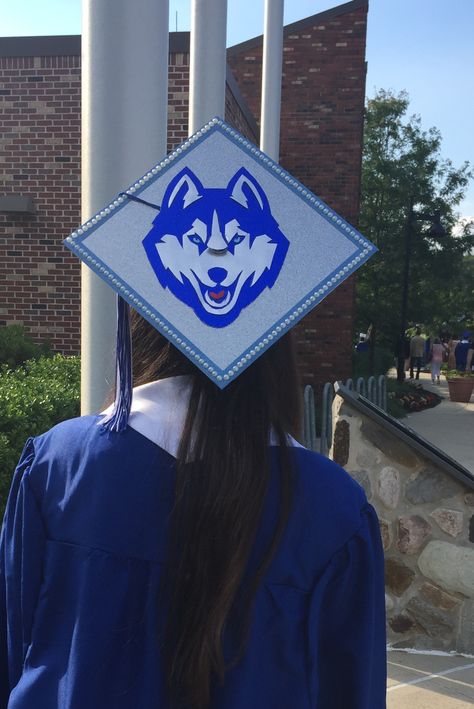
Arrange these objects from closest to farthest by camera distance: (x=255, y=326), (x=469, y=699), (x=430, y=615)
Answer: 1. (x=255, y=326)
2. (x=469, y=699)
3. (x=430, y=615)

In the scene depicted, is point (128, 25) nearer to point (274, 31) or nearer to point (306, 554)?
point (306, 554)

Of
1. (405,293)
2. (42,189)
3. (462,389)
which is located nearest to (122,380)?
(42,189)

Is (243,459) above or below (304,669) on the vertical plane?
above

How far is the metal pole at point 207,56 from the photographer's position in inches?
203

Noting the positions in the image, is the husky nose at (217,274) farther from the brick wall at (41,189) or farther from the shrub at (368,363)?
the shrub at (368,363)

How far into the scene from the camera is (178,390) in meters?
1.26

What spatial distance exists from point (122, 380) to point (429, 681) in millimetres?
3003

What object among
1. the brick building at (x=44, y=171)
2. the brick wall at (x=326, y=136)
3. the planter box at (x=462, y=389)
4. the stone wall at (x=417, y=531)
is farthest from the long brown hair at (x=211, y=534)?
the planter box at (x=462, y=389)

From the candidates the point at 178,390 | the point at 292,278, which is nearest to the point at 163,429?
the point at 178,390

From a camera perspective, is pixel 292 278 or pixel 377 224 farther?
pixel 377 224

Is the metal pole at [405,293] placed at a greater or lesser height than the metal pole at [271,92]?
lesser

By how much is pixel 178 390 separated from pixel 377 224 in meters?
16.2

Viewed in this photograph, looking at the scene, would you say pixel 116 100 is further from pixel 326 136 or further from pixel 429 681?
pixel 326 136

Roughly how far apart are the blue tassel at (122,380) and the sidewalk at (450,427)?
324 inches
